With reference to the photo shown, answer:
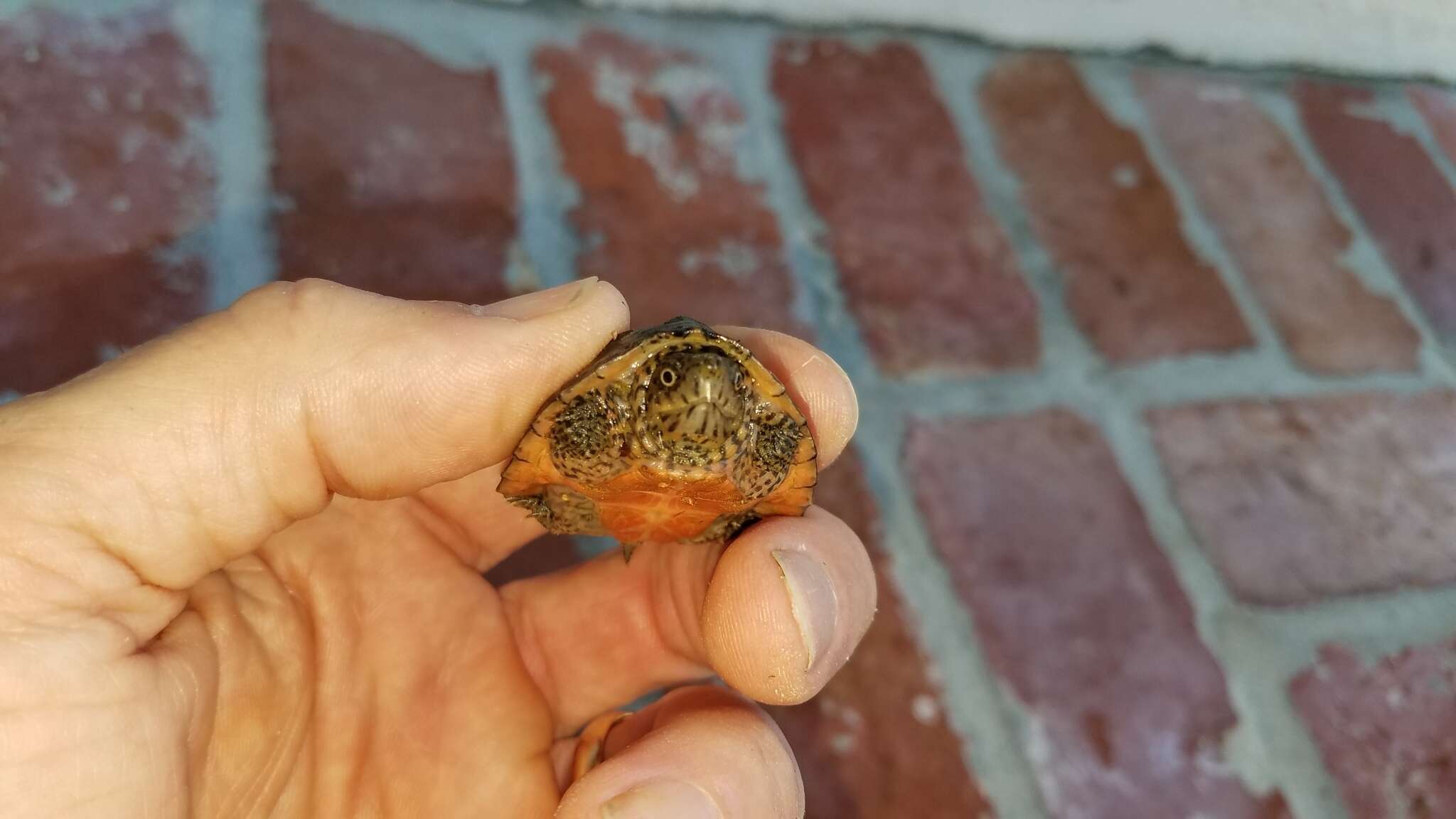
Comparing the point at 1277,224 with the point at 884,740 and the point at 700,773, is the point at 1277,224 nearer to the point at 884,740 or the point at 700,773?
the point at 884,740

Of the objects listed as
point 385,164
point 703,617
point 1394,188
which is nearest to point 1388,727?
point 703,617

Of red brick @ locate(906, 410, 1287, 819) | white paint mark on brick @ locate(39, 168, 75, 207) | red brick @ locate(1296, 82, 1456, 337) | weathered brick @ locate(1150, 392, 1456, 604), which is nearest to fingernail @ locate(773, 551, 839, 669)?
red brick @ locate(906, 410, 1287, 819)

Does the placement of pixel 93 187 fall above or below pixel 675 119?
above

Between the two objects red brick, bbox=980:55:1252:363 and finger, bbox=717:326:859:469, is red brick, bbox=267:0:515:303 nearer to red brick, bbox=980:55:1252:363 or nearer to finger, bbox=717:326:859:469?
finger, bbox=717:326:859:469

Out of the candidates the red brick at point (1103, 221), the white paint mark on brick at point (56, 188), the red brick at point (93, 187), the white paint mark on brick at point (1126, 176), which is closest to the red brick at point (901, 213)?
the red brick at point (1103, 221)

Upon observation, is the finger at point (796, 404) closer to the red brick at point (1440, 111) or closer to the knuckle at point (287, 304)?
the knuckle at point (287, 304)
